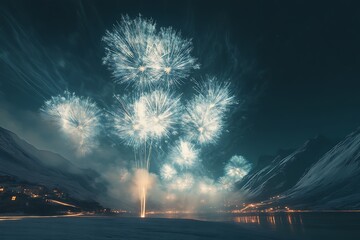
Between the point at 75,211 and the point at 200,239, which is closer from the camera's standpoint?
the point at 200,239

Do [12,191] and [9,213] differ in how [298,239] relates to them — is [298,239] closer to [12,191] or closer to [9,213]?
[9,213]

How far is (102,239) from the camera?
37656 mm

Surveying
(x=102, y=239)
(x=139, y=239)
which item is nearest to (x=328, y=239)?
(x=139, y=239)

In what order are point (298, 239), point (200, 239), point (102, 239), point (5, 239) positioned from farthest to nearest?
1. point (298, 239)
2. point (200, 239)
3. point (102, 239)
4. point (5, 239)

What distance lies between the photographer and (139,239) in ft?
129

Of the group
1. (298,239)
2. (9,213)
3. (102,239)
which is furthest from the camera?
(9,213)

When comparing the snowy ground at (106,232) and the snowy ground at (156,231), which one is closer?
the snowy ground at (106,232)

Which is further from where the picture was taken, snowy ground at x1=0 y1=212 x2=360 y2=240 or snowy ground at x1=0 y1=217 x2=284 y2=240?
snowy ground at x1=0 y1=212 x2=360 y2=240

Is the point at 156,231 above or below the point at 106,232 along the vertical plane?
below

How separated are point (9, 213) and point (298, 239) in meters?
156

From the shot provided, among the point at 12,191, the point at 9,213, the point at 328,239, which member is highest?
the point at 12,191

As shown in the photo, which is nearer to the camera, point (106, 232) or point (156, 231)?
point (106, 232)

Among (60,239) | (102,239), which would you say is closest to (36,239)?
(60,239)

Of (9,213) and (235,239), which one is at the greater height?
(9,213)
